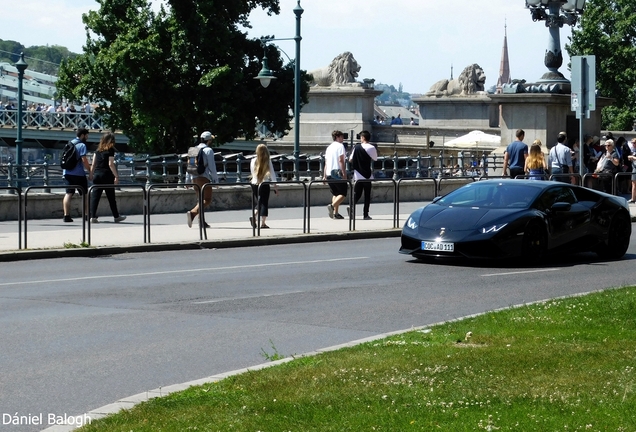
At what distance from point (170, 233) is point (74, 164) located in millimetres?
3254

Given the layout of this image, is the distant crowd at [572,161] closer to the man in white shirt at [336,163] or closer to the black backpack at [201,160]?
the man in white shirt at [336,163]

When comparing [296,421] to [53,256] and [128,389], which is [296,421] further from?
[53,256]

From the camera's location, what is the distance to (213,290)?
48.6 ft

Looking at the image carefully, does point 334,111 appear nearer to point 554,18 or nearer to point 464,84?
point 464,84

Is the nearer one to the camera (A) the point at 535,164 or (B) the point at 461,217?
(B) the point at 461,217

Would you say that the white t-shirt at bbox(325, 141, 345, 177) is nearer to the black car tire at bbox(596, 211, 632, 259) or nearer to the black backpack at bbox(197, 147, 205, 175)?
the black backpack at bbox(197, 147, 205, 175)

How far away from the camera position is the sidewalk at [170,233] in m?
19.9

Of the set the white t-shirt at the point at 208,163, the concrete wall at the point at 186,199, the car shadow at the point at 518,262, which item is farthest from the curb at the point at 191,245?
the concrete wall at the point at 186,199

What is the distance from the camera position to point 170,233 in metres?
22.9

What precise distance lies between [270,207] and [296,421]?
23.8 metres

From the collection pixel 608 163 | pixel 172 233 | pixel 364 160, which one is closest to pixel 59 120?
pixel 608 163

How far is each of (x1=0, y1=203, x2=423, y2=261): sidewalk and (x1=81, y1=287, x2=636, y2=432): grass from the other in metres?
10.0

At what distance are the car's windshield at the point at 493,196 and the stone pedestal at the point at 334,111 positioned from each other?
141 ft

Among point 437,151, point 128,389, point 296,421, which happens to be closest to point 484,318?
point 128,389
